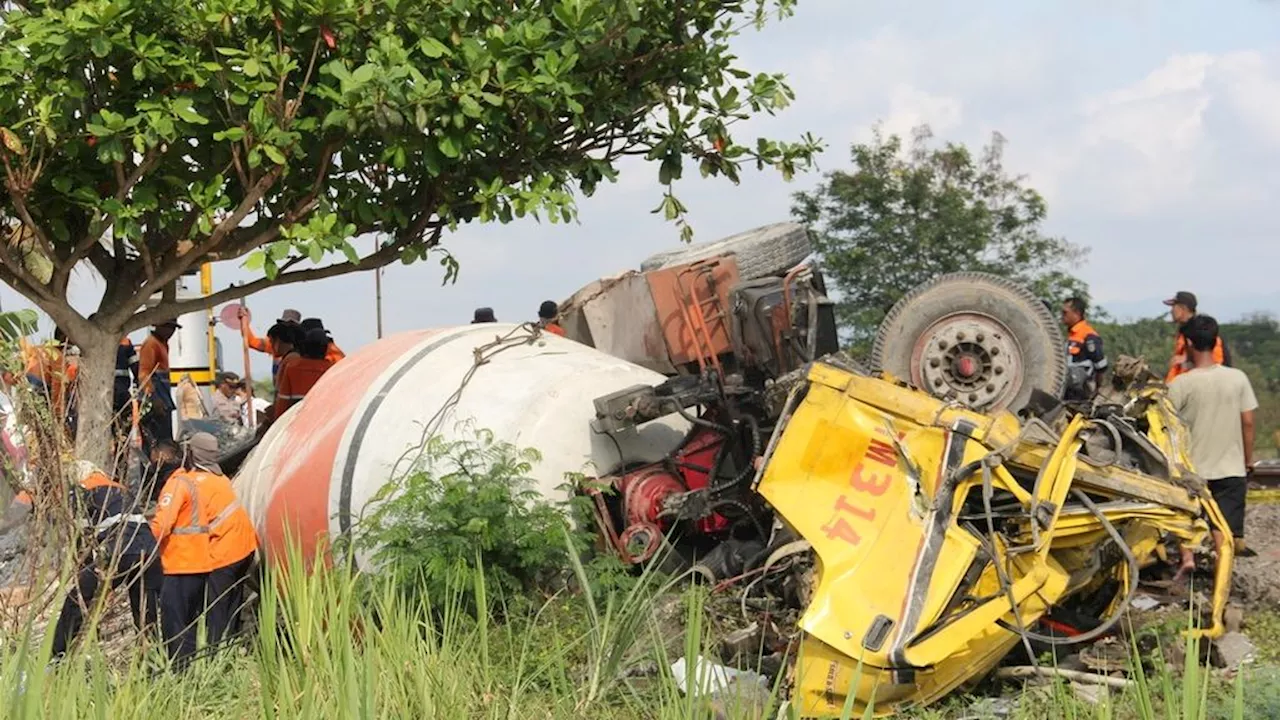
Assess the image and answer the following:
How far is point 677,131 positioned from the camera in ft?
25.3

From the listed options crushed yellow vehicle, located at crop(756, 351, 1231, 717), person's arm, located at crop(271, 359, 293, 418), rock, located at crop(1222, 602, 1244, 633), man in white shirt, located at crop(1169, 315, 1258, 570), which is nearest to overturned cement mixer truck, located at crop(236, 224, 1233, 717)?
crushed yellow vehicle, located at crop(756, 351, 1231, 717)

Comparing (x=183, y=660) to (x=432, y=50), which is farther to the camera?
(x=432, y=50)

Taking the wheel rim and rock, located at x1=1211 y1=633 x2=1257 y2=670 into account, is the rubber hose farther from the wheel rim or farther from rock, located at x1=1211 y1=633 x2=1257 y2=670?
the wheel rim

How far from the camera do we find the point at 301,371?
9656mm

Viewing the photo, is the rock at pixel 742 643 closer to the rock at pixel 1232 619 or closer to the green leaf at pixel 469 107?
the rock at pixel 1232 619

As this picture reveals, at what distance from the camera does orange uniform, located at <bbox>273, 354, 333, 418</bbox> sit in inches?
377

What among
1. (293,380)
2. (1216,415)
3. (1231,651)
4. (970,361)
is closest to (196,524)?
(293,380)

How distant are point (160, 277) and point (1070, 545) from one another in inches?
191

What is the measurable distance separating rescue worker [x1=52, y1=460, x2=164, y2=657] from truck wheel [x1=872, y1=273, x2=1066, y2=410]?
3.59m

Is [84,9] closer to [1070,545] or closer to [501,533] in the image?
[501,533]

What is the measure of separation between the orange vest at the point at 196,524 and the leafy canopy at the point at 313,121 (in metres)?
1.09

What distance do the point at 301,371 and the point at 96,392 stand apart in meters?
2.27

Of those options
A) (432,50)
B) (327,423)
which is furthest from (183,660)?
(432,50)

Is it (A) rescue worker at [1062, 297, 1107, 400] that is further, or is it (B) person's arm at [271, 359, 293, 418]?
(B) person's arm at [271, 359, 293, 418]
